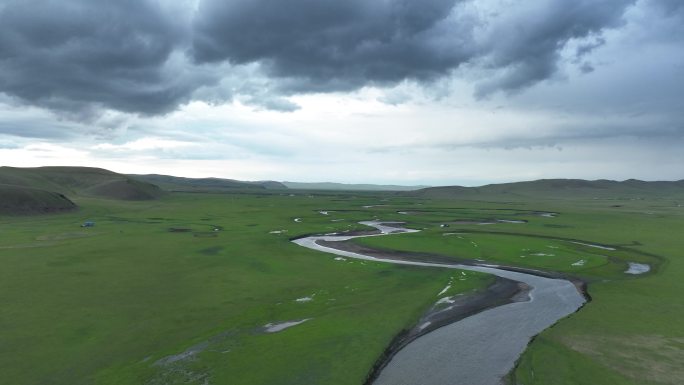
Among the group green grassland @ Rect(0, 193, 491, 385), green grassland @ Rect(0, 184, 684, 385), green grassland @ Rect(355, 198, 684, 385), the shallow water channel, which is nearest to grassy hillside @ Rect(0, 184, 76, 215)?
green grassland @ Rect(0, 184, 684, 385)

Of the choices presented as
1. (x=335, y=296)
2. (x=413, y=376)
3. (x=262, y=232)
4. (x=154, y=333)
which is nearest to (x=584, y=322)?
(x=413, y=376)

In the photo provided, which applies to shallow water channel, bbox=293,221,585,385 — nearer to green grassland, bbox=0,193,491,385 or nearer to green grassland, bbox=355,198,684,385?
green grassland, bbox=355,198,684,385

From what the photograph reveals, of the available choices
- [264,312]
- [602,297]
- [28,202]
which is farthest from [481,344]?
[28,202]

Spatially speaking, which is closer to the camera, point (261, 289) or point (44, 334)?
point (44, 334)

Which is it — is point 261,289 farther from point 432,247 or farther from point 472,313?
point 432,247

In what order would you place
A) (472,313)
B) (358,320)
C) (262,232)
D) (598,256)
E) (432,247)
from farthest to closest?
(262,232) → (432,247) → (598,256) → (472,313) → (358,320)

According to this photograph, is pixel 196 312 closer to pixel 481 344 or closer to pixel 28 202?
pixel 481 344

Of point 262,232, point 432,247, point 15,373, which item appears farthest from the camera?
point 262,232
